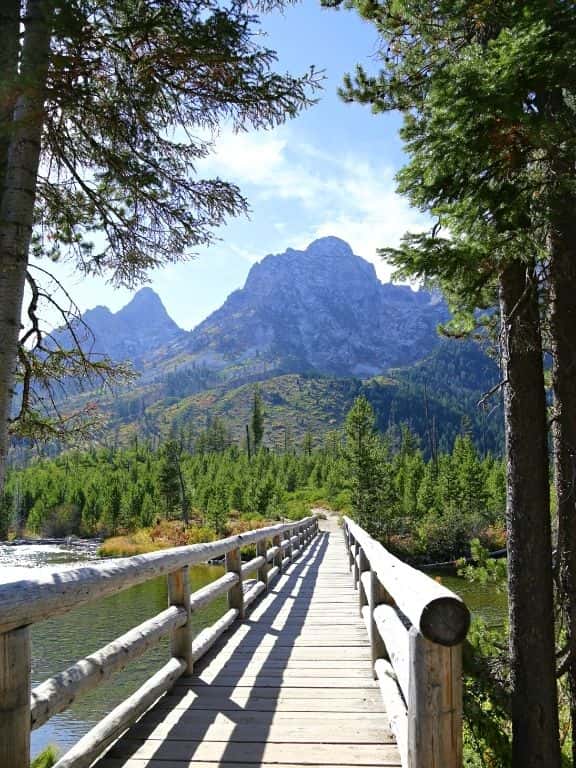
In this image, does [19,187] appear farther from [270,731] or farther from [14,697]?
[270,731]

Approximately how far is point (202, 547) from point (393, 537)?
113ft

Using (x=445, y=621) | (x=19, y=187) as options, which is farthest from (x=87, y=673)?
(x=19, y=187)

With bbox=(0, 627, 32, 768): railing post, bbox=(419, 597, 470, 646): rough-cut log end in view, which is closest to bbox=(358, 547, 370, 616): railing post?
bbox=(419, 597, 470, 646): rough-cut log end

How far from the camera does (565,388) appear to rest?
575cm

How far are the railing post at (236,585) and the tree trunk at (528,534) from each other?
2810 millimetres

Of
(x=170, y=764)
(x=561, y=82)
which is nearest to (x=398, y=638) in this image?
(x=170, y=764)

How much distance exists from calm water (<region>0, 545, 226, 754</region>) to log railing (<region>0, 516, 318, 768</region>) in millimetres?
2199

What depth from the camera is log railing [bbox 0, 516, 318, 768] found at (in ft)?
6.51

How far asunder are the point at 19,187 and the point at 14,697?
12.2 feet

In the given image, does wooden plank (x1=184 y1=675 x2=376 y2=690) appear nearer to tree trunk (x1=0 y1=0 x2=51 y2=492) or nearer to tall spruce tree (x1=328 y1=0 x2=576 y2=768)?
tall spruce tree (x1=328 y1=0 x2=576 y2=768)

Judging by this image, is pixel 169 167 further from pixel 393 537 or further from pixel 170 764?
pixel 393 537

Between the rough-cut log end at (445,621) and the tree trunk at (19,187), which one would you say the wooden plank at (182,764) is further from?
the tree trunk at (19,187)

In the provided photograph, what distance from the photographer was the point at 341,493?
51.9m

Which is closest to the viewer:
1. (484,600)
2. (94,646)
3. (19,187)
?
(19,187)
